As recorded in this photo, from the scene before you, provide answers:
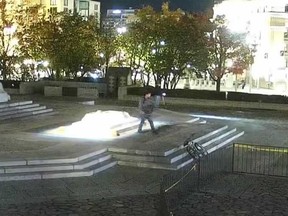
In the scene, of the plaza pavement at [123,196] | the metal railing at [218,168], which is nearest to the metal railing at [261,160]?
the metal railing at [218,168]

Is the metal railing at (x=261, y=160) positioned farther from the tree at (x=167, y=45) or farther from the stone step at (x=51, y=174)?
the tree at (x=167, y=45)

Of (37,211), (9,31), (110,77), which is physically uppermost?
(9,31)

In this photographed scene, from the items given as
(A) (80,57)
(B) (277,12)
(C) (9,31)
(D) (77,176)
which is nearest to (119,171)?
(D) (77,176)

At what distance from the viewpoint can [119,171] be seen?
14594mm

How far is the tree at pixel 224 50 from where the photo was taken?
37844 mm

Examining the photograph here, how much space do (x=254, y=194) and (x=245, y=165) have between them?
3.35 m

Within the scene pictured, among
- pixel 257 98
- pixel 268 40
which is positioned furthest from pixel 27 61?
pixel 268 40

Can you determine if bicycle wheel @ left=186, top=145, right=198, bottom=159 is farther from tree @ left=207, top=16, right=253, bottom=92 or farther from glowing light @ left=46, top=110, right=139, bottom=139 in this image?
tree @ left=207, top=16, right=253, bottom=92

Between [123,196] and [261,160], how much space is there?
19.8 ft

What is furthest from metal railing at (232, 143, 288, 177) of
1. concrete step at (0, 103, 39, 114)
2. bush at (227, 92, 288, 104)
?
bush at (227, 92, 288, 104)

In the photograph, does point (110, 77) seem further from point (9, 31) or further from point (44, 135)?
point (44, 135)

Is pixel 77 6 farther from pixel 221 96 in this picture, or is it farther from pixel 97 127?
pixel 97 127

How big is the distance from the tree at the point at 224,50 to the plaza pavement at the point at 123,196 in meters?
24.2

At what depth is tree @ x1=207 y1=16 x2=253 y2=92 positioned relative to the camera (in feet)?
124
